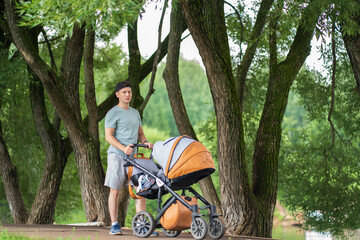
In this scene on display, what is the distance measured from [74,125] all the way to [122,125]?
388cm

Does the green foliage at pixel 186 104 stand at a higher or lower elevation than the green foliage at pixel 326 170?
higher

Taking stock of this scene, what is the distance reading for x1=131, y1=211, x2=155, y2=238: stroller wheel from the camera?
5754mm

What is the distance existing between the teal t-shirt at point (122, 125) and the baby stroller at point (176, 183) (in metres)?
0.35

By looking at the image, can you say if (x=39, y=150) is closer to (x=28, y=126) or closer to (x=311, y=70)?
(x=28, y=126)

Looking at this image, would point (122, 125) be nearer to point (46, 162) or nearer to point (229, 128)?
point (229, 128)

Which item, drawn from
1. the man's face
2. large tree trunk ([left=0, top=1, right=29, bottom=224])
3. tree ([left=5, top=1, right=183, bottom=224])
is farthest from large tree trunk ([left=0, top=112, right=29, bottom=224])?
the man's face

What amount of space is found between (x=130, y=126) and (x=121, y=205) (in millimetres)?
4164

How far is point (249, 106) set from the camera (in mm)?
Answer: 14023

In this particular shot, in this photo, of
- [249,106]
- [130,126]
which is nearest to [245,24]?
[249,106]

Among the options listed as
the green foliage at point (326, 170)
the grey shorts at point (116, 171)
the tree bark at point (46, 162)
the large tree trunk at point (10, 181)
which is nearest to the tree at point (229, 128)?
the grey shorts at point (116, 171)

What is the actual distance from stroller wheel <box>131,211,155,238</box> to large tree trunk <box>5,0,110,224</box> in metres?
3.85

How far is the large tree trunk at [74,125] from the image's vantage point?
954 cm

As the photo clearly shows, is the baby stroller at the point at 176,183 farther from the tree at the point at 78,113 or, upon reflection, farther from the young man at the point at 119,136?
the tree at the point at 78,113

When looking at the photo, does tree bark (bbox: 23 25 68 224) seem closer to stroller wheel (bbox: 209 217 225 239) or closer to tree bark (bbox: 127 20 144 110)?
tree bark (bbox: 127 20 144 110)
